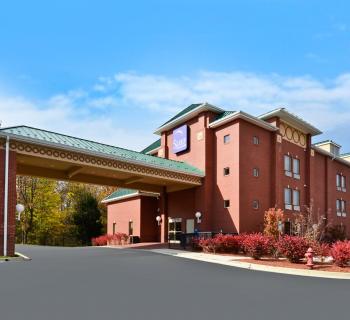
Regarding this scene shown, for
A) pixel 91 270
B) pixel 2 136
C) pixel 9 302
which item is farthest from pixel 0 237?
pixel 9 302

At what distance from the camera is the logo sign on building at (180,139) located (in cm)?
3212

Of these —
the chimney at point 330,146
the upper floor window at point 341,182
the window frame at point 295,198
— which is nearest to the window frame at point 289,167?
the window frame at point 295,198

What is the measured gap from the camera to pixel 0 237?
1922 centimetres

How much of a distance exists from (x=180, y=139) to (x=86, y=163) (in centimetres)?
1135

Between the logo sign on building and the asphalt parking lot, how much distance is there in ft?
61.2

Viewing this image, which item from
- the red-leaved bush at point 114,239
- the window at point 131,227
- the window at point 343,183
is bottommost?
the red-leaved bush at point 114,239

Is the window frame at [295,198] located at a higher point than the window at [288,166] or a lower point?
lower

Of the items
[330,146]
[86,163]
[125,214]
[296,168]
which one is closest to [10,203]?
[86,163]

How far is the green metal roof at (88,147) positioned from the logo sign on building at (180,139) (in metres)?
1.88

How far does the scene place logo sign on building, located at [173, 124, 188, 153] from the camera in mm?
32125

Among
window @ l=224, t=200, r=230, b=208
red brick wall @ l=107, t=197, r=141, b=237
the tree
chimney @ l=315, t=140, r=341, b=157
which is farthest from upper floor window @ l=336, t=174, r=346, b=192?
the tree

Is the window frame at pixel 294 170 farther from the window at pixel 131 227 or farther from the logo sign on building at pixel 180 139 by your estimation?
the window at pixel 131 227

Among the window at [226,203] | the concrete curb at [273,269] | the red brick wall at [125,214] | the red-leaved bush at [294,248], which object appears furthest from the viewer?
the red brick wall at [125,214]

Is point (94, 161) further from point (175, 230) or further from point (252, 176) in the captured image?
point (252, 176)
